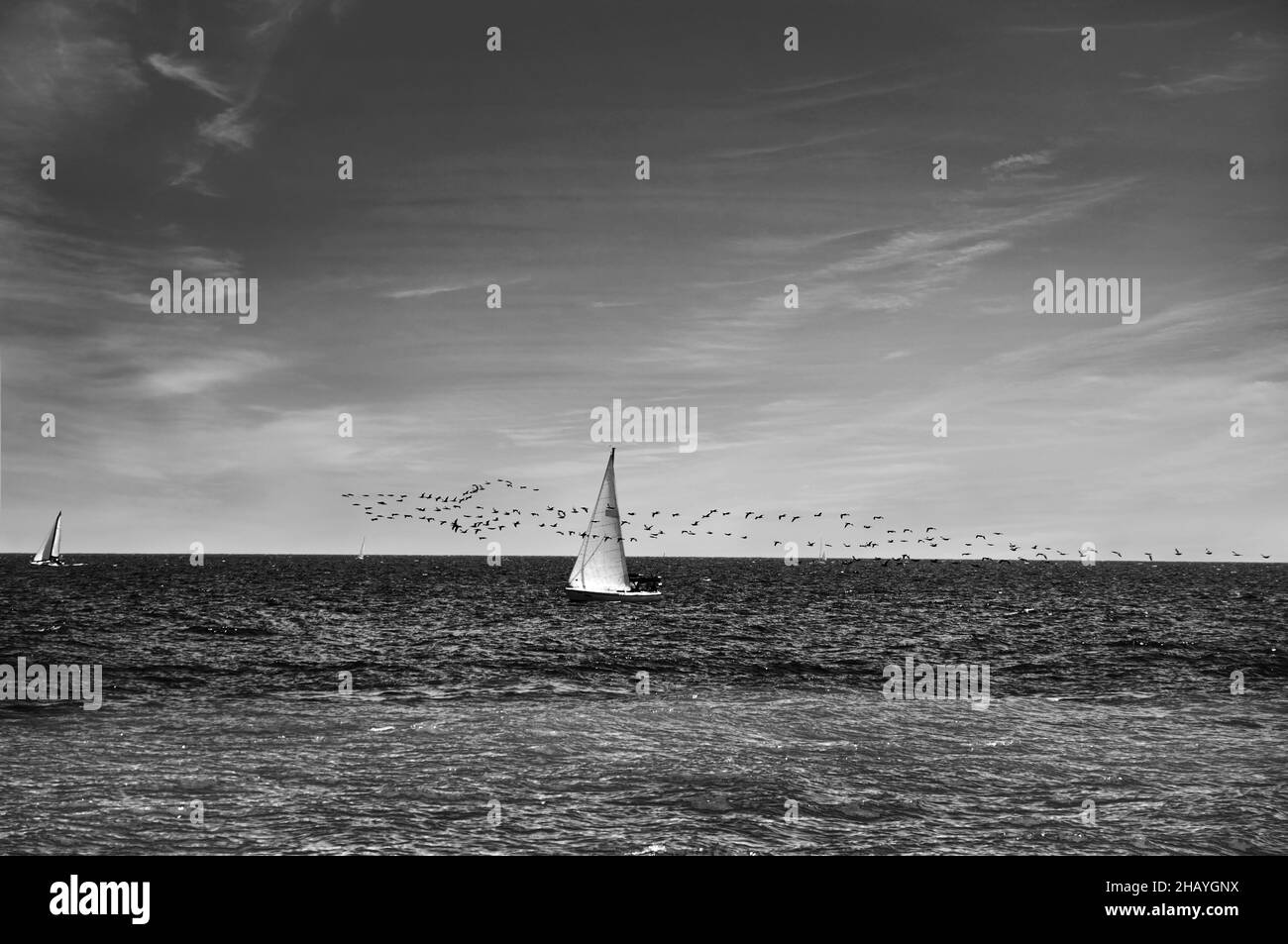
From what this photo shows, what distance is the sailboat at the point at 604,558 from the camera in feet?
238

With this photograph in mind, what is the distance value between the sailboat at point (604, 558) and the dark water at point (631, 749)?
1692 cm

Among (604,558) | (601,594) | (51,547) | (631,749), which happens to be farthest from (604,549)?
(51,547)

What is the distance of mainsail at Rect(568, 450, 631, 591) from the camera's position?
237ft

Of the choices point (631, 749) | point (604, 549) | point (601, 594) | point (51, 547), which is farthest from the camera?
point (51, 547)

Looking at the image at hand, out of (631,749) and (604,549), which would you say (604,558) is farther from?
(631,749)

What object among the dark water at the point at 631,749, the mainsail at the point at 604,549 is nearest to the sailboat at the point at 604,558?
the mainsail at the point at 604,549

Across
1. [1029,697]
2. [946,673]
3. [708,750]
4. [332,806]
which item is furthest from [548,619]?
[332,806]

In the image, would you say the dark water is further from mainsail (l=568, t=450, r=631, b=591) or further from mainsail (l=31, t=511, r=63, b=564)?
mainsail (l=31, t=511, r=63, b=564)

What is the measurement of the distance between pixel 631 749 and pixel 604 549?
2077 inches

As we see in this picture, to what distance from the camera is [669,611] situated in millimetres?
88750

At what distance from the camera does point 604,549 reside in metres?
76.9
